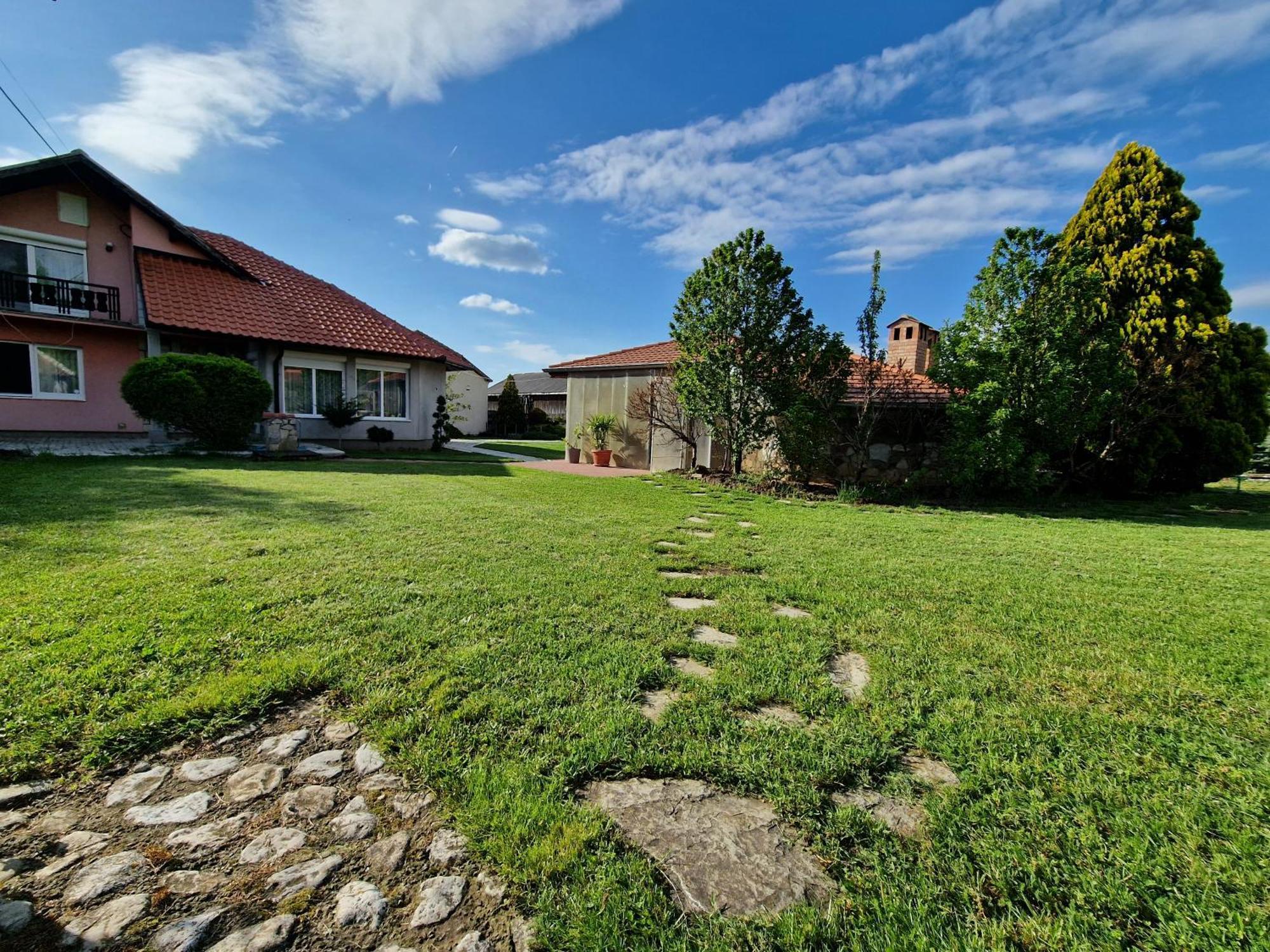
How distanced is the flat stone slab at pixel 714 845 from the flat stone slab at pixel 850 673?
0.89 metres

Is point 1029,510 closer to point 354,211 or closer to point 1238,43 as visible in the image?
point 1238,43

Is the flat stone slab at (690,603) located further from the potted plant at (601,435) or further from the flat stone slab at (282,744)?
the potted plant at (601,435)

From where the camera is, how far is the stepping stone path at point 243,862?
1.14m

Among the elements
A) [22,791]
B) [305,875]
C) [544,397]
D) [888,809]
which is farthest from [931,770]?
[544,397]

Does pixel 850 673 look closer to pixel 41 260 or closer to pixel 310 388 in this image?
pixel 310 388

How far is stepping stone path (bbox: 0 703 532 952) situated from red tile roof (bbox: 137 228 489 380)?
14154 mm

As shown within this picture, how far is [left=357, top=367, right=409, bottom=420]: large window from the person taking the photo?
587 inches

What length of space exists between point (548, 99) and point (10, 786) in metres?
11.4

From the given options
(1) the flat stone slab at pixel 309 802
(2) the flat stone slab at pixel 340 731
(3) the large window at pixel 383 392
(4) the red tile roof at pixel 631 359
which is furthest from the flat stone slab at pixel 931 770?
(3) the large window at pixel 383 392

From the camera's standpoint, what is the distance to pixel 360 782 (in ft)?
5.39

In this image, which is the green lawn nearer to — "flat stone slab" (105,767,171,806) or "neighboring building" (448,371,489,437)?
"neighboring building" (448,371,489,437)

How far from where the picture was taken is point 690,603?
3.36 metres

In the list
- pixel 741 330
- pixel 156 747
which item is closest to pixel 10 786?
pixel 156 747

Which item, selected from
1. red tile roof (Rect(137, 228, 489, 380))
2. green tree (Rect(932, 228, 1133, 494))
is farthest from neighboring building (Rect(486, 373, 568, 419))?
green tree (Rect(932, 228, 1133, 494))
